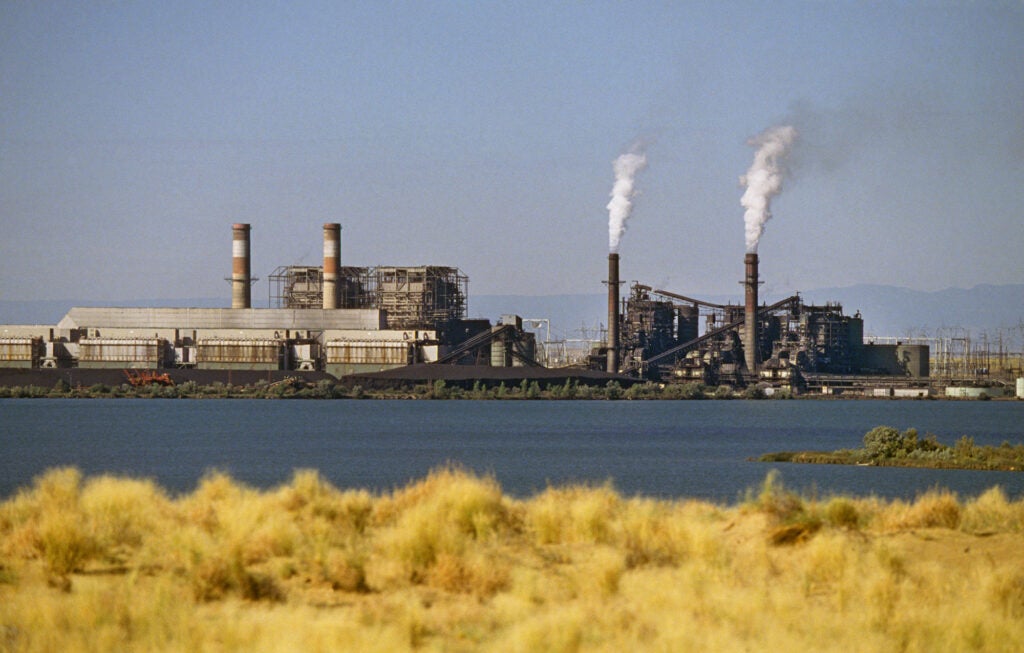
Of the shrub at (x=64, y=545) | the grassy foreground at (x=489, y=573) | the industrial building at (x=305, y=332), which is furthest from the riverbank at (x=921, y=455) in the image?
the industrial building at (x=305, y=332)

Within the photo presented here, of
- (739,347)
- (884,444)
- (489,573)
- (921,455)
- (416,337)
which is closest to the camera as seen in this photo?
(489,573)

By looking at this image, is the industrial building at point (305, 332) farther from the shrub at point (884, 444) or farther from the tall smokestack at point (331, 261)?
the shrub at point (884, 444)

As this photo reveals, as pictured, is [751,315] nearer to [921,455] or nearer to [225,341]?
[225,341]

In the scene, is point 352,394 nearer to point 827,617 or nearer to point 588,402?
point 588,402

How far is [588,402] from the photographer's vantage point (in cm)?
10906

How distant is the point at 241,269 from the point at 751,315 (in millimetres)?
36990

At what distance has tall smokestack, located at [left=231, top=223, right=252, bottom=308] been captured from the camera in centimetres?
10575

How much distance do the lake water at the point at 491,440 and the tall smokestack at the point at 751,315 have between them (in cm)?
351

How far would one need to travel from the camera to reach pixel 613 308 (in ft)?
351

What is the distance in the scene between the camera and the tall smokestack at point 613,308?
107 meters

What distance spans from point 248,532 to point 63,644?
170 inches

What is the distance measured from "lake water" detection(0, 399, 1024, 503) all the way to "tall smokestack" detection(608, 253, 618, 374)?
390cm

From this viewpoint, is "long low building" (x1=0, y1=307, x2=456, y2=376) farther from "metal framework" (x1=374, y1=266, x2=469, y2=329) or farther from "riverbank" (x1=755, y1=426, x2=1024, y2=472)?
"riverbank" (x1=755, y1=426, x2=1024, y2=472)

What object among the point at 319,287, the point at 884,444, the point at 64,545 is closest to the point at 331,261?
the point at 319,287
